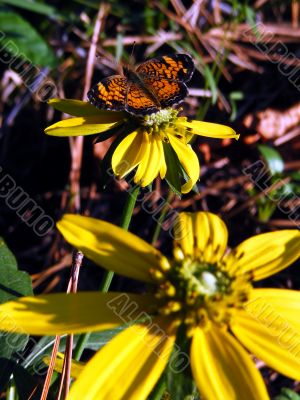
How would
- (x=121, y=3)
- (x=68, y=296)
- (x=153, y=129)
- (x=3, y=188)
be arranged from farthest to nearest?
1. (x=121, y=3)
2. (x=3, y=188)
3. (x=153, y=129)
4. (x=68, y=296)

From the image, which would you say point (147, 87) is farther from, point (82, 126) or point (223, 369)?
point (223, 369)

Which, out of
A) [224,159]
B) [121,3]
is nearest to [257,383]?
[224,159]

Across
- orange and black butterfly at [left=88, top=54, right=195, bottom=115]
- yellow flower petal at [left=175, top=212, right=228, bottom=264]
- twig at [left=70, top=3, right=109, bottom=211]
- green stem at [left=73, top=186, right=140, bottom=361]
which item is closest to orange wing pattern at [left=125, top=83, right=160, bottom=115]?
orange and black butterfly at [left=88, top=54, right=195, bottom=115]

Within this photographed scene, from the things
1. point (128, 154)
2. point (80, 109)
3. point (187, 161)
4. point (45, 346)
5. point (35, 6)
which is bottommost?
point (45, 346)

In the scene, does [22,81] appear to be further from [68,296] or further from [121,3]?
[68,296]

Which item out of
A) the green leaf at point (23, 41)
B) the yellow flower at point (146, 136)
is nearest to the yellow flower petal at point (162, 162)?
the yellow flower at point (146, 136)

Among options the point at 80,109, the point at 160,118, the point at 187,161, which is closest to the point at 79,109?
the point at 80,109

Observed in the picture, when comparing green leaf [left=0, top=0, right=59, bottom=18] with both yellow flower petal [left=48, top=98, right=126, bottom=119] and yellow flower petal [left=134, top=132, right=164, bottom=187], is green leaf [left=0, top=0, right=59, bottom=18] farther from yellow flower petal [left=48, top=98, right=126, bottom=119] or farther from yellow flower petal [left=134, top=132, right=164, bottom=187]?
yellow flower petal [left=134, top=132, right=164, bottom=187]
